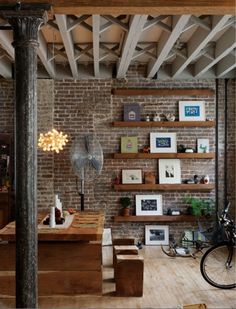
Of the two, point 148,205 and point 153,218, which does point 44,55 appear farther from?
point 153,218

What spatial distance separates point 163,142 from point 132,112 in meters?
0.80

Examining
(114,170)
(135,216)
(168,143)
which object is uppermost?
(168,143)

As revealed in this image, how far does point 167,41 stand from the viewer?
19.0 feet

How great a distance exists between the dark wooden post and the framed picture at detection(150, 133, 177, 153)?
14.9ft

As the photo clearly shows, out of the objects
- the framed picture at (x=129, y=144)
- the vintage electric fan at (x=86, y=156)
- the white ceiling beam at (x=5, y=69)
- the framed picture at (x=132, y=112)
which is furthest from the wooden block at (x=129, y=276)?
the white ceiling beam at (x=5, y=69)

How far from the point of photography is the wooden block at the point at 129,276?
499 centimetres

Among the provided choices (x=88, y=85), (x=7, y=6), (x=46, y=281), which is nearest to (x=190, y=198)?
(x=88, y=85)

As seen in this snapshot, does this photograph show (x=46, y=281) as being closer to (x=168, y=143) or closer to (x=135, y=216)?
(x=135, y=216)

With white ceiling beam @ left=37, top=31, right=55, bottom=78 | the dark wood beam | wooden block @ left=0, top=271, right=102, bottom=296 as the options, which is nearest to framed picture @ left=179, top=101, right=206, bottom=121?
white ceiling beam @ left=37, top=31, right=55, bottom=78

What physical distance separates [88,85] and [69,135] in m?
0.99

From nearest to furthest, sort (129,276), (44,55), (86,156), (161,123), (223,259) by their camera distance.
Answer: (129,276)
(223,259)
(44,55)
(86,156)
(161,123)

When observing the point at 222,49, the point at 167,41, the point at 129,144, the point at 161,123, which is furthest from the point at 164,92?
the point at 167,41

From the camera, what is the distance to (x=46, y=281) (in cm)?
509

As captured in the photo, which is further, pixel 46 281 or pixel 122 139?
pixel 122 139
